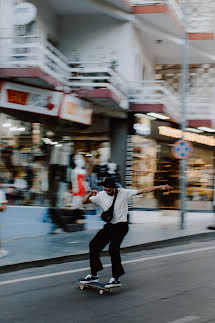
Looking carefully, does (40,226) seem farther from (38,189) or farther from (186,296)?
(186,296)

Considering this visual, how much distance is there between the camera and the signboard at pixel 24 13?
532 inches

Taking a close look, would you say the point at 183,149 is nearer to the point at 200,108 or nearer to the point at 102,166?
the point at 102,166

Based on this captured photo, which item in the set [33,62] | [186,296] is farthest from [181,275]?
[33,62]

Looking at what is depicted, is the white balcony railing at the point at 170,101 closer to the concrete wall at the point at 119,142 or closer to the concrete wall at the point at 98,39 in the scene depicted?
the concrete wall at the point at 98,39

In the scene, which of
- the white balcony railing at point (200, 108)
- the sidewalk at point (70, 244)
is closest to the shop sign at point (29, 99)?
the sidewalk at point (70, 244)

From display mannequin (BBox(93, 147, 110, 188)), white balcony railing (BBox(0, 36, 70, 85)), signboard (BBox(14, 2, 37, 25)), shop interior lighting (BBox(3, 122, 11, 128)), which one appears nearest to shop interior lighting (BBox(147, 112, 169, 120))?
display mannequin (BBox(93, 147, 110, 188))

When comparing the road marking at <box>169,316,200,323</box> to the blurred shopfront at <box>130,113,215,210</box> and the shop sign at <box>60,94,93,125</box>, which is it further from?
the blurred shopfront at <box>130,113,215,210</box>

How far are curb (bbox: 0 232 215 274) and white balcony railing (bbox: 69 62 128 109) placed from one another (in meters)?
5.10

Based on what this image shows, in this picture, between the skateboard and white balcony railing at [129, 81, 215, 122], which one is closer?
the skateboard

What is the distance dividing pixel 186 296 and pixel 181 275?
1671mm

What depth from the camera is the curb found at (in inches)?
359

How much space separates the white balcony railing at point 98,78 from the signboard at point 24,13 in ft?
9.68

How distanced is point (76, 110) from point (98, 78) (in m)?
1.22

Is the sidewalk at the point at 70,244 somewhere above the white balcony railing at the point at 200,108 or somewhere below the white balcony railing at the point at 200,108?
below
